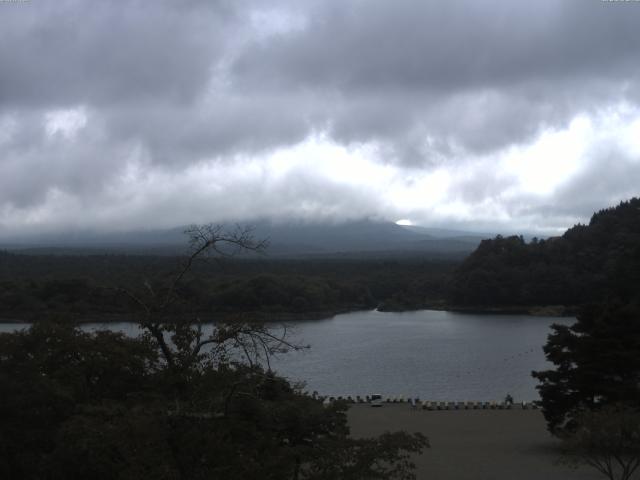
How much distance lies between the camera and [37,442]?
7.33 m

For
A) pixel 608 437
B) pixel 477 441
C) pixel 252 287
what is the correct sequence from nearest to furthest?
pixel 608 437 < pixel 477 441 < pixel 252 287

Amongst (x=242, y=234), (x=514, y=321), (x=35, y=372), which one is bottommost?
(x=514, y=321)

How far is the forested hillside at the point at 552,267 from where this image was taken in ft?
151

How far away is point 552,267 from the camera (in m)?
47.8

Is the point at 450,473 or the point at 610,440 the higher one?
the point at 610,440

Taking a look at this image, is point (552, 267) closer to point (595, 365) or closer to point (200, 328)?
point (595, 365)

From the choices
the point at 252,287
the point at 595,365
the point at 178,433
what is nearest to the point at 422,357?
the point at 595,365

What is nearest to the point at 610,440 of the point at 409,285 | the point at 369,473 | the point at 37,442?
the point at 369,473

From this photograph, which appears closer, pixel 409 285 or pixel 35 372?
pixel 35 372

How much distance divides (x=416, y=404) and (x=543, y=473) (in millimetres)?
7372

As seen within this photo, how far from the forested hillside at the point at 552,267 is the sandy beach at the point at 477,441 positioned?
96.7ft

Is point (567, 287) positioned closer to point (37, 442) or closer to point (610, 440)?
point (610, 440)

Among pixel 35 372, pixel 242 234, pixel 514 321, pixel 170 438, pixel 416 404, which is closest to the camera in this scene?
pixel 170 438

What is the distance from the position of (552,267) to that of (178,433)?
153ft
